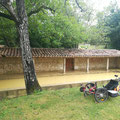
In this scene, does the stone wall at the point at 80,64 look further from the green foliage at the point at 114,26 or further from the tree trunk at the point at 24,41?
the green foliage at the point at 114,26

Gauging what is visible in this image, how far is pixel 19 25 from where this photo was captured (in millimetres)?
4574

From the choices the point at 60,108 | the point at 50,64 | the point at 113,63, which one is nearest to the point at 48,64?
the point at 50,64

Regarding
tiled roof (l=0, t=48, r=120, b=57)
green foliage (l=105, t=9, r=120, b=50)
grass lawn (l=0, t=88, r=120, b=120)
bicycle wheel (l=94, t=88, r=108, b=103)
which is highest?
green foliage (l=105, t=9, r=120, b=50)

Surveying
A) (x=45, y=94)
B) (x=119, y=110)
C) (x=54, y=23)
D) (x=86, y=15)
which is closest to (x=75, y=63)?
(x=54, y=23)

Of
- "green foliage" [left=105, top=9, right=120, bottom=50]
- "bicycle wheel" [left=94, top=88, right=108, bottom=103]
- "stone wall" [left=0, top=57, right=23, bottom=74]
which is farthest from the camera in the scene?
"green foliage" [left=105, top=9, right=120, bottom=50]

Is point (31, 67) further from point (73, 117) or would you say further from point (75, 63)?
point (75, 63)

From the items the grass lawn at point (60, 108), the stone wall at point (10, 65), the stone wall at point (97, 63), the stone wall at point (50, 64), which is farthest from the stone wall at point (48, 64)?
the grass lawn at point (60, 108)

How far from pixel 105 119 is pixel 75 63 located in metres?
9.15

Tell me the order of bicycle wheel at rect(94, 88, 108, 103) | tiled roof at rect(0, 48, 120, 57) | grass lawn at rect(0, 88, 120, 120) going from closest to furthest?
grass lawn at rect(0, 88, 120, 120), bicycle wheel at rect(94, 88, 108, 103), tiled roof at rect(0, 48, 120, 57)

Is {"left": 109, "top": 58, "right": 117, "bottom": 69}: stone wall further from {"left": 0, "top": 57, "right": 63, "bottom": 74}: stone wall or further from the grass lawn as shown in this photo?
the grass lawn

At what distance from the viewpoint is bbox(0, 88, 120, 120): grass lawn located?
10.3 feet

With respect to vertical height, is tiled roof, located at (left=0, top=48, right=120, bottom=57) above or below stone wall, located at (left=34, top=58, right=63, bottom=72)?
above

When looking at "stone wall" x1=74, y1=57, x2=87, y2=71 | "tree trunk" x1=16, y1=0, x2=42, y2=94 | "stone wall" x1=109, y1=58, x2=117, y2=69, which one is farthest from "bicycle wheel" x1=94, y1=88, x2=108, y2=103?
"stone wall" x1=109, y1=58, x2=117, y2=69

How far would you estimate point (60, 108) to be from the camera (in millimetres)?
3604
